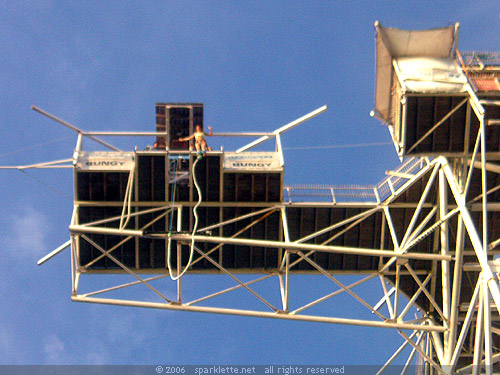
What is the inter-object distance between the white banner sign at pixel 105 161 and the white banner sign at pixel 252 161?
17.1 ft

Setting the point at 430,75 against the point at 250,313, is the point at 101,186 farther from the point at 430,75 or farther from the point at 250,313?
the point at 430,75

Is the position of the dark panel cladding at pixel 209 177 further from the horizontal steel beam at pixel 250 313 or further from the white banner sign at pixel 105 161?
the horizontal steel beam at pixel 250 313

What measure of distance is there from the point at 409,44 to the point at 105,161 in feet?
55.7

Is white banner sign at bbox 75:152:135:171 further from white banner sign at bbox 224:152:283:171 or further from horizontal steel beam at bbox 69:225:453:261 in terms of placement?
white banner sign at bbox 224:152:283:171

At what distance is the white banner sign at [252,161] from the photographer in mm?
37562

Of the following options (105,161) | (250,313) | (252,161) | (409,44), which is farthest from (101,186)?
(409,44)

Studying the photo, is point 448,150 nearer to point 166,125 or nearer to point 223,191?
point 223,191

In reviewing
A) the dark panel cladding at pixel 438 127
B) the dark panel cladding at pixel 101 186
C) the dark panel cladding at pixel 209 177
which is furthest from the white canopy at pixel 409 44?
the dark panel cladding at pixel 101 186

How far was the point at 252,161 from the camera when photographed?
3784 centimetres

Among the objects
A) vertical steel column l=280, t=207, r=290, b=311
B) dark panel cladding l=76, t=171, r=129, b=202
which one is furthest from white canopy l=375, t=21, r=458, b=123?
dark panel cladding l=76, t=171, r=129, b=202

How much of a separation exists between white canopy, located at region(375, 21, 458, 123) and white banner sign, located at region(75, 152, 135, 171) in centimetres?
1403

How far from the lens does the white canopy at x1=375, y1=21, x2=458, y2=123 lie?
3509cm

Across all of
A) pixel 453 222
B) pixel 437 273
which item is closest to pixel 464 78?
pixel 453 222

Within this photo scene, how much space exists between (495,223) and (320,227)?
9728 mm
